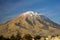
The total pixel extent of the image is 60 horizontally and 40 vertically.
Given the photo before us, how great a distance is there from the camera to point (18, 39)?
103 m

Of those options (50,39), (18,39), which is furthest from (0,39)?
(50,39)

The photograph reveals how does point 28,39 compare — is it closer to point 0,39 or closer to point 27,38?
point 27,38

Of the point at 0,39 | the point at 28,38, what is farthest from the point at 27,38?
the point at 0,39

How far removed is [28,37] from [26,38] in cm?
121

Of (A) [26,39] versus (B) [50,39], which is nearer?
(A) [26,39]

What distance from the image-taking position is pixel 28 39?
3917 inches

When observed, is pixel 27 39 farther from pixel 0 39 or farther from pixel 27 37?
pixel 0 39

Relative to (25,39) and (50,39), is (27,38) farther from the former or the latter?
(50,39)

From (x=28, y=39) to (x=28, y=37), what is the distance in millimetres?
1216

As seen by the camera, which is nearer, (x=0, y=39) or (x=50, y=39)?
(x=0, y=39)

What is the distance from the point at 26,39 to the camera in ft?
325

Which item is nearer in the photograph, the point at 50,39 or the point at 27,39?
the point at 27,39

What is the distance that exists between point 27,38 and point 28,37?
3.11ft

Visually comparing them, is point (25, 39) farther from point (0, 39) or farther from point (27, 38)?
point (0, 39)
